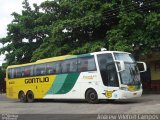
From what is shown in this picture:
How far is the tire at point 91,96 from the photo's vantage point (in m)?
22.4

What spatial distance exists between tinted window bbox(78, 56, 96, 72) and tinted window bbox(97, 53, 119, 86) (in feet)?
1.64

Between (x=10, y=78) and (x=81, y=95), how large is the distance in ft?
26.0

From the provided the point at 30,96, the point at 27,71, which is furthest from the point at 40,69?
the point at 30,96

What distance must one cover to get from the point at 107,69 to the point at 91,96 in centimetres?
198

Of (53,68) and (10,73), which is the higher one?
(53,68)

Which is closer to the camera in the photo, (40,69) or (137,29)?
(40,69)

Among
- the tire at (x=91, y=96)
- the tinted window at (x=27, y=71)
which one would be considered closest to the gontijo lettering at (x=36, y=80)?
the tinted window at (x=27, y=71)

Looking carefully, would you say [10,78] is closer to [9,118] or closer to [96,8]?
[96,8]

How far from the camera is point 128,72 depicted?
21.9 metres

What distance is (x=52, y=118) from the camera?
15.7m

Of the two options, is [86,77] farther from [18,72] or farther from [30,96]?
[18,72]

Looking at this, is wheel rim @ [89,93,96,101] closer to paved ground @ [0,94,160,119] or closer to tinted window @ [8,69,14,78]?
paved ground @ [0,94,160,119]

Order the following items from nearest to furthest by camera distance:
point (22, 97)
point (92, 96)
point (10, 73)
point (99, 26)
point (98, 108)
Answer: point (98, 108) < point (92, 96) < point (22, 97) < point (10, 73) < point (99, 26)

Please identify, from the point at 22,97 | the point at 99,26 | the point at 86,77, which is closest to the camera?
the point at 86,77
